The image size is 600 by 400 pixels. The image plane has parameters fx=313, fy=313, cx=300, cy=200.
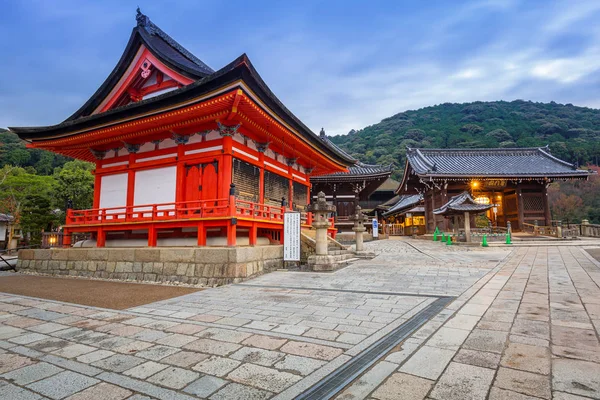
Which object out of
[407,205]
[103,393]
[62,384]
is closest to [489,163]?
[407,205]

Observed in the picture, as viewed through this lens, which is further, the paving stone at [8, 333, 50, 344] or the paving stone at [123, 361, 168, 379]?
the paving stone at [8, 333, 50, 344]

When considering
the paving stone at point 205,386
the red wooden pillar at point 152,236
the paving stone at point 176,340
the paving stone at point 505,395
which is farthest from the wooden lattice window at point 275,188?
the paving stone at point 505,395

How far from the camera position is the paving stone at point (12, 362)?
328cm

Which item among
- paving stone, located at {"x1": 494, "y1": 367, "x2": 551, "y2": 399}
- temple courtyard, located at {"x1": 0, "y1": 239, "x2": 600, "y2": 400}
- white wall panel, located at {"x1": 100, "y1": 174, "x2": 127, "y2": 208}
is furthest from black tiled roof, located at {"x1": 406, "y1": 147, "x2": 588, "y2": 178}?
paving stone, located at {"x1": 494, "y1": 367, "x2": 551, "y2": 399}

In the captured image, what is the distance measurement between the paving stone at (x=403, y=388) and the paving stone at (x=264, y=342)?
1.43 meters

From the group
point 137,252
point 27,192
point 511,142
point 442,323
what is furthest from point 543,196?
point 511,142

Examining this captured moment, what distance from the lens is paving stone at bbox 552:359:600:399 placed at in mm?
2535

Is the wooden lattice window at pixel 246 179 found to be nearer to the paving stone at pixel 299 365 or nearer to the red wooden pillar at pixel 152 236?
the red wooden pillar at pixel 152 236

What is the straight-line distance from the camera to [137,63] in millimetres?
14516

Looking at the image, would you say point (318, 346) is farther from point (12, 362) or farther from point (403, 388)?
point (12, 362)

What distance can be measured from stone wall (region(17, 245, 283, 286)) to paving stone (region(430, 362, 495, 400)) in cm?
706

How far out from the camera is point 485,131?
260 feet

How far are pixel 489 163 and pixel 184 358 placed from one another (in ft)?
104

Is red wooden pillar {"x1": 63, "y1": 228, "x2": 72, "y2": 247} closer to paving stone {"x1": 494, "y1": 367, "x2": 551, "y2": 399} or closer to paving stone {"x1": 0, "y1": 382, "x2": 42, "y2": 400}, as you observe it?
paving stone {"x1": 0, "y1": 382, "x2": 42, "y2": 400}
